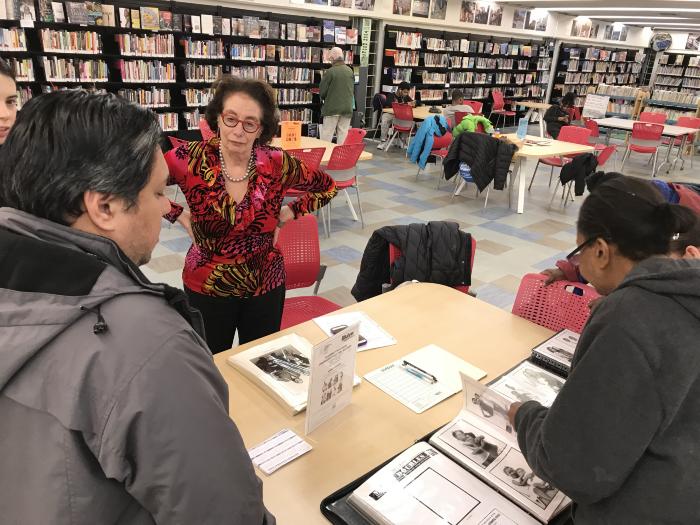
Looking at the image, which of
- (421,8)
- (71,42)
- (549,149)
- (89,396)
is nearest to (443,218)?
(549,149)

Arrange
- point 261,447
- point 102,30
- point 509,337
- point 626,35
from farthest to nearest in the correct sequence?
1. point 626,35
2. point 102,30
3. point 509,337
4. point 261,447

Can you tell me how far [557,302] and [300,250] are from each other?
1.30 m

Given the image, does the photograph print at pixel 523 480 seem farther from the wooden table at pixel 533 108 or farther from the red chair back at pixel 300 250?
the wooden table at pixel 533 108

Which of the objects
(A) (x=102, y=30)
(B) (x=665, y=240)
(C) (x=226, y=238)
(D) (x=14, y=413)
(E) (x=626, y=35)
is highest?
(E) (x=626, y=35)

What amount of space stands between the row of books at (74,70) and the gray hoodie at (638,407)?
21.9 feet

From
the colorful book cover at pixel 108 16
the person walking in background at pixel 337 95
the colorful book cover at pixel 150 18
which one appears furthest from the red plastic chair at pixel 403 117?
the colorful book cover at pixel 108 16

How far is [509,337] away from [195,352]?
4.82ft

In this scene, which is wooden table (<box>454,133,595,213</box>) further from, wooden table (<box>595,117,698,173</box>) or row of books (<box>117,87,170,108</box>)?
row of books (<box>117,87,170,108</box>)

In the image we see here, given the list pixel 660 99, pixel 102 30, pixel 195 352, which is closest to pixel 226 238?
pixel 195 352

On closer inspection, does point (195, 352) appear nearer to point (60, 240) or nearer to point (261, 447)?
point (60, 240)

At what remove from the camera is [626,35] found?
16672 mm

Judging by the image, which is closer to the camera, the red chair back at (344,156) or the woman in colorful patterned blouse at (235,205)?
the woman in colorful patterned blouse at (235,205)

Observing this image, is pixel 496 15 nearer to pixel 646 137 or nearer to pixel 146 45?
pixel 646 137

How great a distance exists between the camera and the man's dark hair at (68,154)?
0.71 meters
